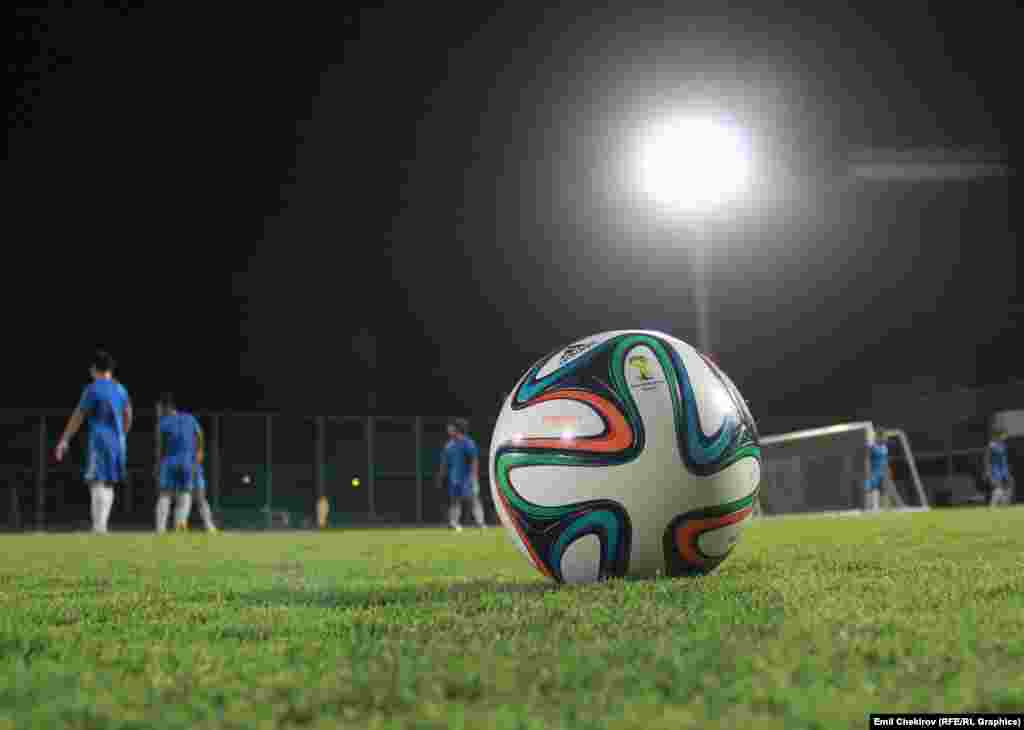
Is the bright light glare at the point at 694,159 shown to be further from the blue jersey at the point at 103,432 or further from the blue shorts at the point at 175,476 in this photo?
the blue jersey at the point at 103,432

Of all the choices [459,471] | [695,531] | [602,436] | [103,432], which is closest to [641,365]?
[602,436]

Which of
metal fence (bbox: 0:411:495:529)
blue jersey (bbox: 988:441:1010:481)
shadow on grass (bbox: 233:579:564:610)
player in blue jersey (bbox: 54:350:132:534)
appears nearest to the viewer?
shadow on grass (bbox: 233:579:564:610)

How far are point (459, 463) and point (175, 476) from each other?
205 inches

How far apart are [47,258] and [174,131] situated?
626 centimetres

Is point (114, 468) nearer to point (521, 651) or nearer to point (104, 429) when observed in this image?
point (104, 429)

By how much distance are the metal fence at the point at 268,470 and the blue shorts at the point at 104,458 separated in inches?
568

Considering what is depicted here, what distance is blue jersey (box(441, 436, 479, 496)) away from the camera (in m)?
19.4

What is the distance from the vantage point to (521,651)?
2777 mm

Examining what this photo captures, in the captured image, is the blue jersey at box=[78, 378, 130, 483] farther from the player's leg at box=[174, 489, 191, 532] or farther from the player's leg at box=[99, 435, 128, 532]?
the player's leg at box=[174, 489, 191, 532]

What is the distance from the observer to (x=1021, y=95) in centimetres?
4641

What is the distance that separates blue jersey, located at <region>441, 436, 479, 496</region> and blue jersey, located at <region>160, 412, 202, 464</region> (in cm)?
473

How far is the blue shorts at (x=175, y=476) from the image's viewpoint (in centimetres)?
1677

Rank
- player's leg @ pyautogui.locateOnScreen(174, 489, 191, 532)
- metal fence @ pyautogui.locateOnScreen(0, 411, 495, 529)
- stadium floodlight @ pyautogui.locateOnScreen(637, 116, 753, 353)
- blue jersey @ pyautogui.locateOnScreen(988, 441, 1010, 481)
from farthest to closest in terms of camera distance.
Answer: stadium floodlight @ pyautogui.locateOnScreen(637, 116, 753, 353) → metal fence @ pyautogui.locateOnScreen(0, 411, 495, 529) → blue jersey @ pyautogui.locateOnScreen(988, 441, 1010, 481) → player's leg @ pyautogui.locateOnScreen(174, 489, 191, 532)

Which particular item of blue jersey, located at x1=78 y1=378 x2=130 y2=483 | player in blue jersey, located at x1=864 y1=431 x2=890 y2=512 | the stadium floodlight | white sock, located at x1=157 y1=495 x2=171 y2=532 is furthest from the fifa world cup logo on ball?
the stadium floodlight
